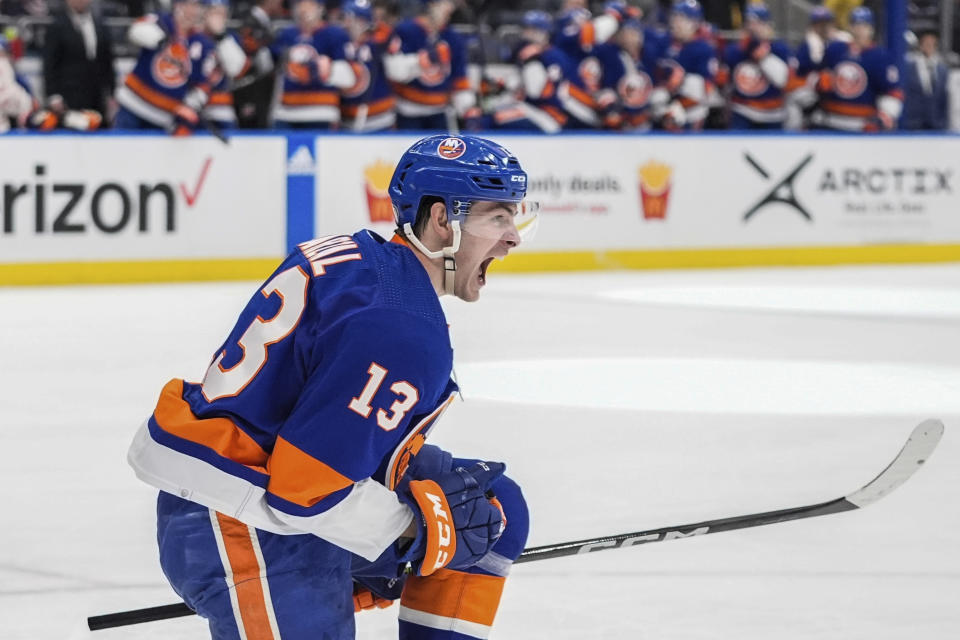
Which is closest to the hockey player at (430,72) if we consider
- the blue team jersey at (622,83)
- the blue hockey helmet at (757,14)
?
the blue team jersey at (622,83)

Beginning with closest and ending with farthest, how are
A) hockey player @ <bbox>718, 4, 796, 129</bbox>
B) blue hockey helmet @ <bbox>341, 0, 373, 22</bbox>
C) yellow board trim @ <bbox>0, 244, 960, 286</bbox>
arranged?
yellow board trim @ <bbox>0, 244, 960, 286</bbox> < blue hockey helmet @ <bbox>341, 0, 373, 22</bbox> < hockey player @ <bbox>718, 4, 796, 129</bbox>

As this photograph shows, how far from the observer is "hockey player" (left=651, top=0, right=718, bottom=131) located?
11.5 meters

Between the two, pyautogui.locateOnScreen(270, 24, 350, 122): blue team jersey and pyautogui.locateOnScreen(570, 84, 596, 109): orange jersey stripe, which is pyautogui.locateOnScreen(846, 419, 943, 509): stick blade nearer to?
pyautogui.locateOnScreen(270, 24, 350, 122): blue team jersey

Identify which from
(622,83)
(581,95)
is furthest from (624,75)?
(581,95)

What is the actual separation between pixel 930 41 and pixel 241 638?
1197 cm

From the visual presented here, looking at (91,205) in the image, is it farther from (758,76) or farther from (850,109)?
(850,109)

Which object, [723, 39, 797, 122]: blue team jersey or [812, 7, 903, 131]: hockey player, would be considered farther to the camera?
[812, 7, 903, 131]: hockey player

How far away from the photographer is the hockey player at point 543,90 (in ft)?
36.1

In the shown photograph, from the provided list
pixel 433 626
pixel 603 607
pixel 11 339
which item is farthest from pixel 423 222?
pixel 11 339

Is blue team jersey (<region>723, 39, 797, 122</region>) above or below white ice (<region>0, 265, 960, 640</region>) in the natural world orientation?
above

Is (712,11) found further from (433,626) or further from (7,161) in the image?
(433,626)

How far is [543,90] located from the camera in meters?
11.0

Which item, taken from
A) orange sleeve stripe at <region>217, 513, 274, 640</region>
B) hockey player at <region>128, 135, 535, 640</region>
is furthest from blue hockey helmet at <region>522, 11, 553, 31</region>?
orange sleeve stripe at <region>217, 513, 274, 640</region>

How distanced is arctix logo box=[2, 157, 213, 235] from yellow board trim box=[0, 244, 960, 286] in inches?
8.9
